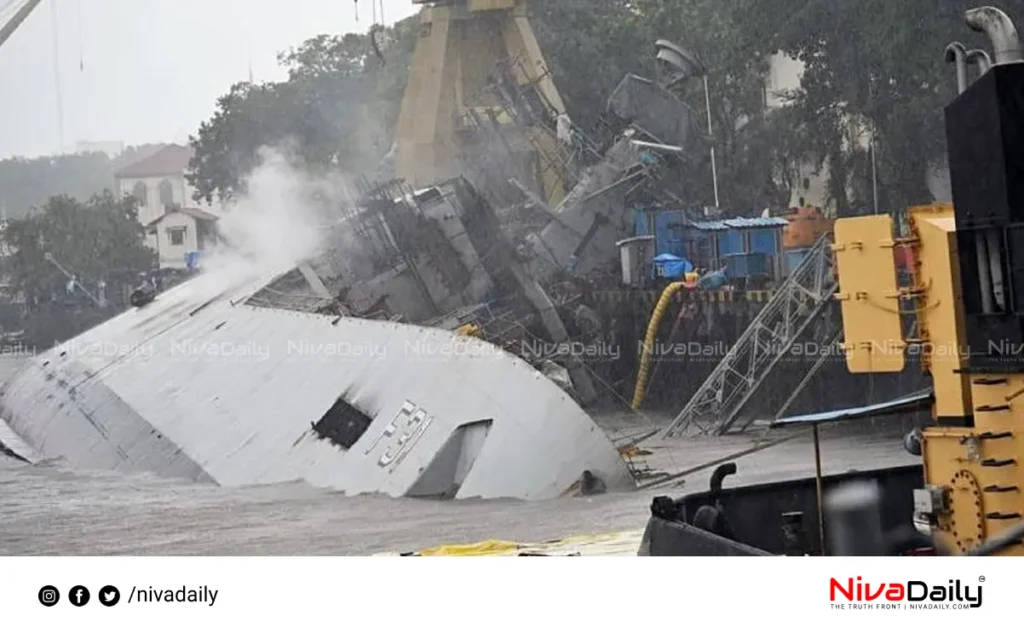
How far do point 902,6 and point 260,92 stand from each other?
245cm

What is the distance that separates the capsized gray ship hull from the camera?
693 centimetres

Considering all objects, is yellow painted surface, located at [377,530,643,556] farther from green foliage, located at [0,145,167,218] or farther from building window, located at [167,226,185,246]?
building window, located at [167,226,185,246]

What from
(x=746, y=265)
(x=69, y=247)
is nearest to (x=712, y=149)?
(x=746, y=265)

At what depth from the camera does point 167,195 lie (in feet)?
23.5

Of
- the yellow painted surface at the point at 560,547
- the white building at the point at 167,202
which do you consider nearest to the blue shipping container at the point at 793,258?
the yellow painted surface at the point at 560,547

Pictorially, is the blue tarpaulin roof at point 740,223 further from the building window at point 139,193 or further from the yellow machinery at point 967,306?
the yellow machinery at point 967,306

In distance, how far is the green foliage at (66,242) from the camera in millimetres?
6902

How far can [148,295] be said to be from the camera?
28.8 ft

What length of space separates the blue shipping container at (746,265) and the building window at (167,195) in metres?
2.26

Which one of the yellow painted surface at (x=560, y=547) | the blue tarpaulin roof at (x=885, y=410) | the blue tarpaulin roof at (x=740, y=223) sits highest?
the blue tarpaulin roof at (x=740, y=223)

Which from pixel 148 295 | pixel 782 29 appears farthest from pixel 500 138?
pixel 782 29
